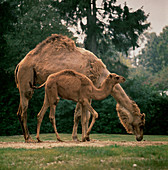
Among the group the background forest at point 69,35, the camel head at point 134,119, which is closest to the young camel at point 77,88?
the camel head at point 134,119

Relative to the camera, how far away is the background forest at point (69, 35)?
1891 centimetres

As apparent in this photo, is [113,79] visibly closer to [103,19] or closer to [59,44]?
[59,44]

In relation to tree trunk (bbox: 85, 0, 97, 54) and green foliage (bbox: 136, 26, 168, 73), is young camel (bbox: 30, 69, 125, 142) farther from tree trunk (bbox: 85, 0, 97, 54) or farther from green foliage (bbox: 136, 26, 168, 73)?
green foliage (bbox: 136, 26, 168, 73)

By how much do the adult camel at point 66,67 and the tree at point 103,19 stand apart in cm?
1266

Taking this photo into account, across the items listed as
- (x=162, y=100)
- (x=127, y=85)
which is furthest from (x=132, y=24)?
(x=162, y=100)

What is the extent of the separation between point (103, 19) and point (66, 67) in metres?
15.0

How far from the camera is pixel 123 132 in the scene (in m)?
19.1

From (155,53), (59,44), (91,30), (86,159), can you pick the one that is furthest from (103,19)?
(155,53)

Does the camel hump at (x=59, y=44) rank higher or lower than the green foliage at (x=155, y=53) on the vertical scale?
lower

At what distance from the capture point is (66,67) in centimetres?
1054

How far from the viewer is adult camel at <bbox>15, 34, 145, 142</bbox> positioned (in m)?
10.4

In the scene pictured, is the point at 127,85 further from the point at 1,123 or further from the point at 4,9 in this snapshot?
the point at 4,9

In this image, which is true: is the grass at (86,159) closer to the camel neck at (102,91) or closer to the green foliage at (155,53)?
the camel neck at (102,91)

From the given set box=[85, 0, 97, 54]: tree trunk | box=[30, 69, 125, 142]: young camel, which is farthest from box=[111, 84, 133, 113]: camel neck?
box=[85, 0, 97, 54]: tree trunk
